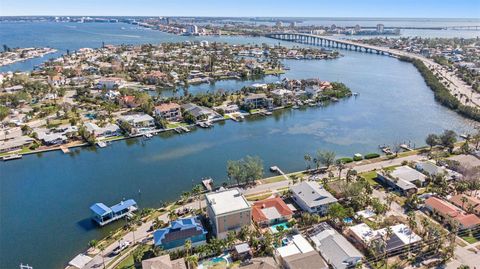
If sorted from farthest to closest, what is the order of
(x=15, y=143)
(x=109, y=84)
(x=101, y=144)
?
1. (x=109, y=84)
2. (x=101, y=144)
3. (x=15, y=143)

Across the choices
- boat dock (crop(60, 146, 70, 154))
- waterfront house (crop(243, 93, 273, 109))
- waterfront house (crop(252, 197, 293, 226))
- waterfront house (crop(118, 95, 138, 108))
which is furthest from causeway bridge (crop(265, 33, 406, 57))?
boat dock (crop(60, 146, 70, 154))

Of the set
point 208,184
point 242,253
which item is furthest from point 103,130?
point 242,253

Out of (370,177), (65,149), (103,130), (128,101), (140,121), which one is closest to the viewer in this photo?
(370,177)

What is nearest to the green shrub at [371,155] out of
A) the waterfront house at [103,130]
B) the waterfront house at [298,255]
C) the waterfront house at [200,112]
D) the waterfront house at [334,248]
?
the waterfront house at [334,248]

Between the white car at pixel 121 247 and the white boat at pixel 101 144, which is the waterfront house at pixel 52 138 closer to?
the white boat at pixel 101 144

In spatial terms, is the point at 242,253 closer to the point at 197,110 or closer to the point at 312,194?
the point at 312,194

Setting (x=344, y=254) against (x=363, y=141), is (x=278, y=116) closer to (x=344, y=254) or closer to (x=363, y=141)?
(x=363, y=141)

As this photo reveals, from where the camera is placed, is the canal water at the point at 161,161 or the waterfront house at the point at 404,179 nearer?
the canal water at the point at 161,161
